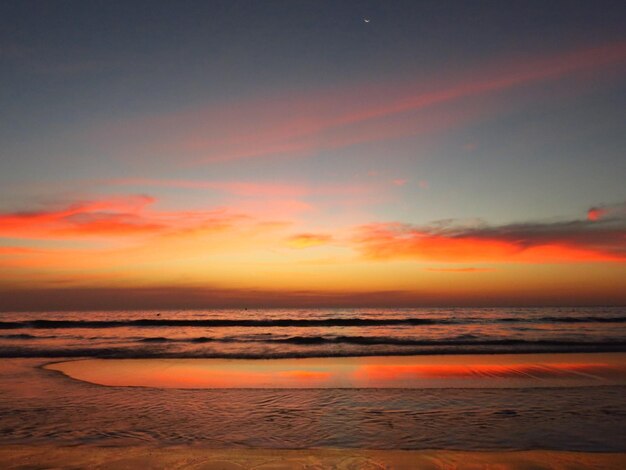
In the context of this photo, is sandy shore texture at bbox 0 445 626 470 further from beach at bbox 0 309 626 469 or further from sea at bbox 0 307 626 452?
A: sea at bbox 0 307 626 452

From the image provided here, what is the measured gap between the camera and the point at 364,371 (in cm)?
1584

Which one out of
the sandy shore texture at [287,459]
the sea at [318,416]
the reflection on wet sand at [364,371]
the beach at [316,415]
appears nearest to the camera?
the sandy shore texture at [287,459]

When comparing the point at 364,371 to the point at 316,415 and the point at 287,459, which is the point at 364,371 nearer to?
the point at 316,415

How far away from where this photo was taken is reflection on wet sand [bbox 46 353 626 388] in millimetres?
13242

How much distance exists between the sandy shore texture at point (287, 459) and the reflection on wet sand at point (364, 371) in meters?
6.07

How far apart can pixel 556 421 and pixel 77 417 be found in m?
9.69

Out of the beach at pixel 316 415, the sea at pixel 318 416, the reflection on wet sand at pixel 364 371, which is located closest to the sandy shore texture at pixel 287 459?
the beach at pixel 316 415

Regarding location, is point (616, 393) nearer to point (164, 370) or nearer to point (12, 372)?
point (164, 370)

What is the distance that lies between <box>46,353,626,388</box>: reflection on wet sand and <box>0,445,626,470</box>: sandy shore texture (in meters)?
6.07

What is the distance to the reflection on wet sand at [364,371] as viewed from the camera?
13.2 metres

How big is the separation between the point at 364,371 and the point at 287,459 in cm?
981

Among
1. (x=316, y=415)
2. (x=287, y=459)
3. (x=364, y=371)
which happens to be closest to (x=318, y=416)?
(x=316, y=415)

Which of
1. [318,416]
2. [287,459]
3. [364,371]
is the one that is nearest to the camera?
[287,459]

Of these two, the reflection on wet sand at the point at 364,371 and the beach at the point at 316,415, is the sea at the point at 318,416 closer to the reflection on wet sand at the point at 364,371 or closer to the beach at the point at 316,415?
the beach at the point at 316,415
